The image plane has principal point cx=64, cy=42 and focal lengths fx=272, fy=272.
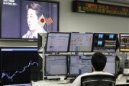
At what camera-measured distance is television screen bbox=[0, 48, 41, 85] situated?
4.39 meters

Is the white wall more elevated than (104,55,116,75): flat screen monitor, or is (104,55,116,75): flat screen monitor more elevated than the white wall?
the white wall

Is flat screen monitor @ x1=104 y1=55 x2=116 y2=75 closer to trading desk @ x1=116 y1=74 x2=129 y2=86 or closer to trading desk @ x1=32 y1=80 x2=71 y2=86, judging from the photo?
trading desk @ x1=116 y1=74 x2=129 y2=86

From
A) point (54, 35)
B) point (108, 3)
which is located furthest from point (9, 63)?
point (108, 3)

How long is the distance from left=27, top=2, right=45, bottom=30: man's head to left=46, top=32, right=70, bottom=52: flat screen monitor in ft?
4.95

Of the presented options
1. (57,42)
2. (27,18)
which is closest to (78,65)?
(57,42)

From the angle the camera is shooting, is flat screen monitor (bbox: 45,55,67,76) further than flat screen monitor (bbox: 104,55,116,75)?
No

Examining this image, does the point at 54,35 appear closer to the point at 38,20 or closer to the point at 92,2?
the point at 38,20

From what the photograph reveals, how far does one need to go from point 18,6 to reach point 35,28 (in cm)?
52

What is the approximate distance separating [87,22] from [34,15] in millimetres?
1262

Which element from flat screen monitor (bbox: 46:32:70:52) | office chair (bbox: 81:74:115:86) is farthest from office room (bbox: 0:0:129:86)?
office chair (bbox: 81:74:115:86)

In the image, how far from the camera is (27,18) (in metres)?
4.95

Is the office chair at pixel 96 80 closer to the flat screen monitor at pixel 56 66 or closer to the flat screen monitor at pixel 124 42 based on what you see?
the flat screen monitor at pixel 56 66

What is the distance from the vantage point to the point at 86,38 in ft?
12.1

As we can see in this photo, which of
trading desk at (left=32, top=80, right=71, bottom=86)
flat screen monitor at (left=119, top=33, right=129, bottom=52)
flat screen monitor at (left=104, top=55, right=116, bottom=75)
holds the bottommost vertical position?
trading desk at (left=32, top=80, right=71, bottom=86)
